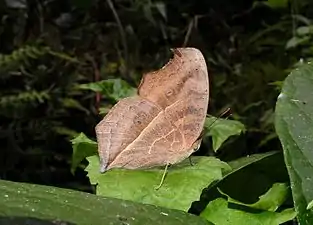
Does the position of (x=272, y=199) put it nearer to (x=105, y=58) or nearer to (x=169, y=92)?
(x=169, y=92)

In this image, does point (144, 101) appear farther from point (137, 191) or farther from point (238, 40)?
point (238, 40)

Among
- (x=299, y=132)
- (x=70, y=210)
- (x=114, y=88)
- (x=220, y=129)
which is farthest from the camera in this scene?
(x=114, y=88)

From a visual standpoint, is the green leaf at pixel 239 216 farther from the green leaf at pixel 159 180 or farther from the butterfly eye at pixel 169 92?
the butterfly eye at pixel 169 92

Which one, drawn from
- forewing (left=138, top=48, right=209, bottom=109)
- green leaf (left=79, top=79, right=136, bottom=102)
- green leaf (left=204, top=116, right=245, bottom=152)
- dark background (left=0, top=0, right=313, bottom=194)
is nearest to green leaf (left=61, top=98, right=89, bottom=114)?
dark background (left=0, top=0, right=313, bottom=194)

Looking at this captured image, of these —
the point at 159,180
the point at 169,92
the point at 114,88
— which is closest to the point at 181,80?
the point at 169,92

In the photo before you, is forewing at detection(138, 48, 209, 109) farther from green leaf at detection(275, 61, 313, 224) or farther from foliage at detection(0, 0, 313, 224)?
foliage at detection(0, 0, 313, 224)

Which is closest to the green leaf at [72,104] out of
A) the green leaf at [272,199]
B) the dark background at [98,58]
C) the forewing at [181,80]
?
the dark background at [98,58]
